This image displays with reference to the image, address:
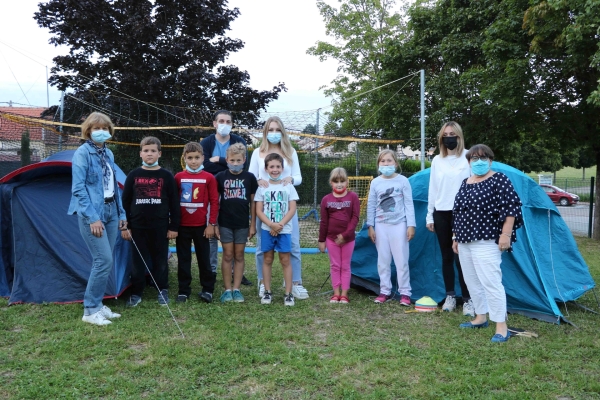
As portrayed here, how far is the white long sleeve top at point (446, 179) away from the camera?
4691 mm

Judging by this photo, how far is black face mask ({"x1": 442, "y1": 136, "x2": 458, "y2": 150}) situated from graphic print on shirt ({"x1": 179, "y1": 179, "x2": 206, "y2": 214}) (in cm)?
241

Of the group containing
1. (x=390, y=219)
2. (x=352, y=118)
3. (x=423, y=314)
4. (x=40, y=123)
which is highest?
(x=352, y=118)

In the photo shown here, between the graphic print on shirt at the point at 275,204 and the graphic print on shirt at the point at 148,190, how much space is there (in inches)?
41.5

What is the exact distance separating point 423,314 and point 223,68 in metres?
15.3

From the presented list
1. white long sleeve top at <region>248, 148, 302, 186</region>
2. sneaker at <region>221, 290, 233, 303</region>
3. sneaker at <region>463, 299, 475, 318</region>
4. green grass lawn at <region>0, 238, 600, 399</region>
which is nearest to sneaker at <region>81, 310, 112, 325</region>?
green grass lawn at <region>0, 238, 600, 399</region>

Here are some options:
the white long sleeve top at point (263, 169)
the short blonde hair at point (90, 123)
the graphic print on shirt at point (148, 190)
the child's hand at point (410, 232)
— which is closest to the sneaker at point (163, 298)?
the graphic print on shirt at point (148, 190)

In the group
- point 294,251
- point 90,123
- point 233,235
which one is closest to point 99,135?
→ point 90,123

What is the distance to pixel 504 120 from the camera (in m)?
12.2

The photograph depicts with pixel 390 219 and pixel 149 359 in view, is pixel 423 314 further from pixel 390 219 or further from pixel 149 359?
pixel 149 359

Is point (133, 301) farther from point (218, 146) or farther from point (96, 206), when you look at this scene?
point (218, 146)

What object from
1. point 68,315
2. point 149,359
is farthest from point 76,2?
point 149,359

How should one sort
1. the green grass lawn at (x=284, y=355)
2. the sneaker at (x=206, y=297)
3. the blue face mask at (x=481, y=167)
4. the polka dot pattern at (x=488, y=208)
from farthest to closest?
the sneaker at (x=206, y=297), the blue face mask at (x=481, y=167), the polka dot pattern at (x=488, y=208), the green grass lawn at (x=284, y=355)

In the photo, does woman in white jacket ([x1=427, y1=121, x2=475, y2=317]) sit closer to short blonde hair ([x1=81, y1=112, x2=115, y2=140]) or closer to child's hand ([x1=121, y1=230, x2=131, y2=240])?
child's hand ([x1=121, y1=230, x2=131, y2=240])

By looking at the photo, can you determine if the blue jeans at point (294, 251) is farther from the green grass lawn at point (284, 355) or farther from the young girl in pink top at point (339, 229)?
the green grass lawn at point (284, 355)
